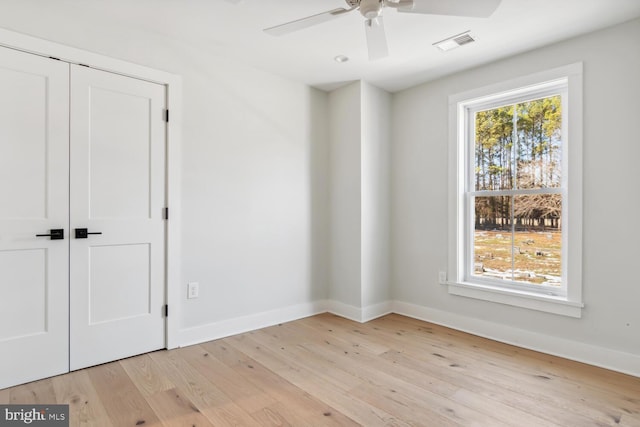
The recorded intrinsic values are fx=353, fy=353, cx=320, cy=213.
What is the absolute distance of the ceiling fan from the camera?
1.85 meters

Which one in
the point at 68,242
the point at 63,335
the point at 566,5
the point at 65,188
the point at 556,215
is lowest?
the point at 63,335

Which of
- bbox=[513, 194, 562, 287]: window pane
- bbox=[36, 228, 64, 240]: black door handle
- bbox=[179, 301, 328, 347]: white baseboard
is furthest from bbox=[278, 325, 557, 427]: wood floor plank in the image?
bbox=[36, 228, 64, 240]: black door handle

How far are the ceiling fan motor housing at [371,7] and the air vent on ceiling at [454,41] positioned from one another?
42.7 inches

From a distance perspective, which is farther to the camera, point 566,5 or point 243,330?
point 243,330

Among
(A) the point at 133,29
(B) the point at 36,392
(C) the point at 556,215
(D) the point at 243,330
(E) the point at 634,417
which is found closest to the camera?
(E) the point at 634,417

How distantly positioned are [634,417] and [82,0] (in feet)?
13.7

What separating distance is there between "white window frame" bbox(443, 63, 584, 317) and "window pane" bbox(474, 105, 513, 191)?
0.08 meters

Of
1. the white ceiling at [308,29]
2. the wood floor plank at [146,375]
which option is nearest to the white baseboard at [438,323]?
the wood floor plank at [146,375]

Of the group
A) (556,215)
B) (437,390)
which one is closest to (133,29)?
(437,390)

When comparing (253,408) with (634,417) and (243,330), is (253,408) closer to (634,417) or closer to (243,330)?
(243,330)

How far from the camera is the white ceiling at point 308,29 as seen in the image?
2322 mm

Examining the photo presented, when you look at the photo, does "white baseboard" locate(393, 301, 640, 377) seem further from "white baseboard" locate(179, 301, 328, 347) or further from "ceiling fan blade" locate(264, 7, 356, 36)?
"ceiling fan blade" locate(264, 7, 356, 36)

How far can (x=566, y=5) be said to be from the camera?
2299 millimetres

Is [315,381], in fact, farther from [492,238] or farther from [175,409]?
[492,238]
